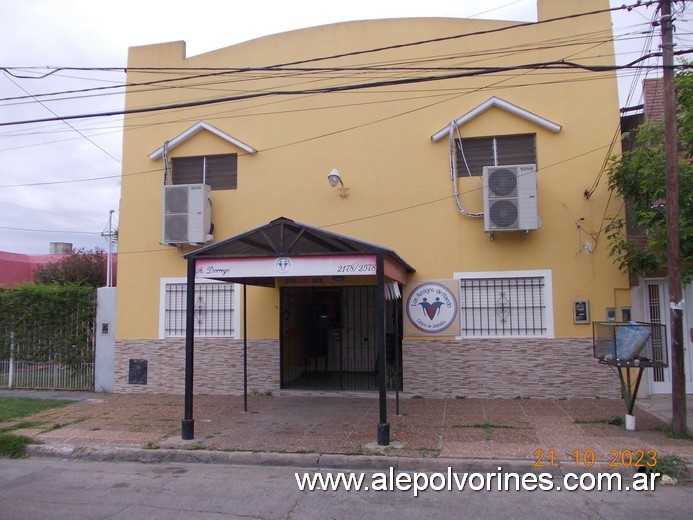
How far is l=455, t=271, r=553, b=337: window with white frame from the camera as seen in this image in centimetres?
1102

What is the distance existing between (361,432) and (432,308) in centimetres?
370

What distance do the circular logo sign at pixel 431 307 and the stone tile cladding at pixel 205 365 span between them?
10.2ft

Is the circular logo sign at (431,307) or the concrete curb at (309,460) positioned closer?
the concrete curb at (309,460)

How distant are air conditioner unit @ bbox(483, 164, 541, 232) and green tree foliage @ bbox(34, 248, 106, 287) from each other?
1855 cm

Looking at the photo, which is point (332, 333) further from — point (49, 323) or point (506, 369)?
point (49, 323)

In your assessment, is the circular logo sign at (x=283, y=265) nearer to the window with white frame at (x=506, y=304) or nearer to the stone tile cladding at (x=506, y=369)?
the stone tile cladding at (x=506, y=369)

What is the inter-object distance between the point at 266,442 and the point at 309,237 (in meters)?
3.09

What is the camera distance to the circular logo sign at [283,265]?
27.4 feet

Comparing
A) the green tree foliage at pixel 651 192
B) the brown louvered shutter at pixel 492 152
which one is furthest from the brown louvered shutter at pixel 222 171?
the green tree foliage at pixel 651 192

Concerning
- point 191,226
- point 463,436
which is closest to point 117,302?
point 191,226

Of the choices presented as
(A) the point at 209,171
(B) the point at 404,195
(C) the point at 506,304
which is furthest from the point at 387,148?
(A) the point at 209,171

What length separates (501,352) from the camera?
36.1 feet

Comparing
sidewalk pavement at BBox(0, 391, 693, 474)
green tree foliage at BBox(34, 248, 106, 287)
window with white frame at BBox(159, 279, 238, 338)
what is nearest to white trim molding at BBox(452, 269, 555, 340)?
sidewalk pavement at BBox(0, 391, 693, 474)

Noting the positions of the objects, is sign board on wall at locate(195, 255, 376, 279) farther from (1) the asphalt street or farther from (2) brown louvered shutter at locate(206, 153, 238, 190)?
(2) brown louvered shutter at locate(206, 153, 238, 190)
